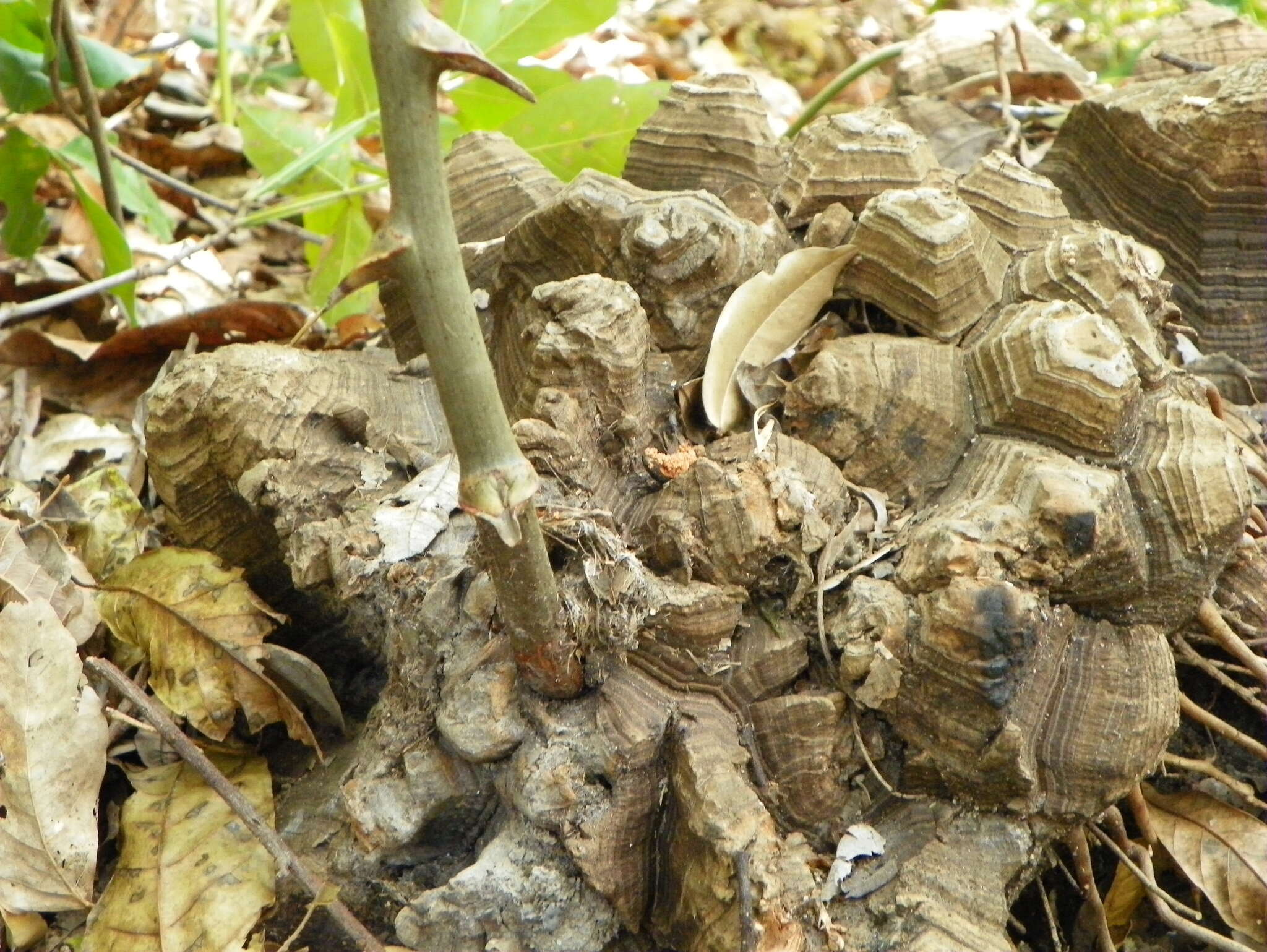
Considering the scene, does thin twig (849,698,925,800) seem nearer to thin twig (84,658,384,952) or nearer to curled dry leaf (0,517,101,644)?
thin twig (84,658,384,952)

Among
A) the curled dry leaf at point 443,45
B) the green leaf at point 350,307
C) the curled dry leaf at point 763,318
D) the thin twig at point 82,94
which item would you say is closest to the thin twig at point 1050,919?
the curled dry leaf at point 763,318

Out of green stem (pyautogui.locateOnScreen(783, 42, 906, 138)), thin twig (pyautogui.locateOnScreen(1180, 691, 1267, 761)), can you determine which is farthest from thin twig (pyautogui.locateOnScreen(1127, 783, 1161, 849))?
green stem (pyautogui.locateOnScreen(783, 42, 906, 138))

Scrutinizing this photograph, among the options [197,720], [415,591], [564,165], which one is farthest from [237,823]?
[564,165]

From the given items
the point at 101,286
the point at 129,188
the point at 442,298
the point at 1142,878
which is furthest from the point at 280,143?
the point at 1142,878

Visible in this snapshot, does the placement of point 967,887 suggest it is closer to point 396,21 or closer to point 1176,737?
point 1176,737

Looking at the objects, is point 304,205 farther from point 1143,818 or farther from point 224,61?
point 1143,818

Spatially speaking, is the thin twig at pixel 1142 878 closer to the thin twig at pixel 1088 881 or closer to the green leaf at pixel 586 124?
the thin twig at pixel 1088 881
